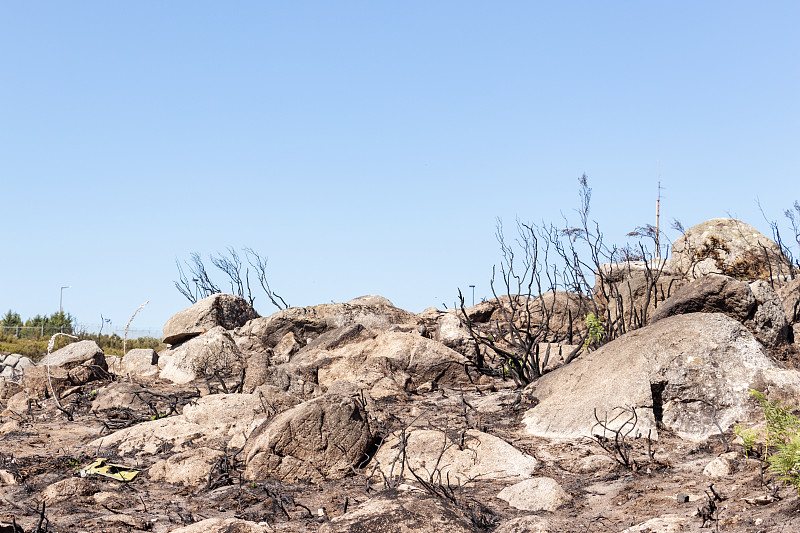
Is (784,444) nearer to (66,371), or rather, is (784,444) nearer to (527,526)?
(527,526)

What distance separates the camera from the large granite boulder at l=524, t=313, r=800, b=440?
7.27 m

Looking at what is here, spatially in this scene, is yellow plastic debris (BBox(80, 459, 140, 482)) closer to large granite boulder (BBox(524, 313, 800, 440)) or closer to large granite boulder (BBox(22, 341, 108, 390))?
large granite boulder (BBox(524, 313, 800, 440))

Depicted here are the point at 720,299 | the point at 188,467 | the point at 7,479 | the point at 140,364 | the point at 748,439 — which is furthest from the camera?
the point at 140,364

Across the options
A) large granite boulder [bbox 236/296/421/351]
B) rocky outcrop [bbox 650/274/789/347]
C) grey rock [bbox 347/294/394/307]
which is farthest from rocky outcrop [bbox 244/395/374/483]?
grey rock [bbox 347/294/394/307]

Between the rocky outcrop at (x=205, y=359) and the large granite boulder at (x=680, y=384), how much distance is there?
7.34m

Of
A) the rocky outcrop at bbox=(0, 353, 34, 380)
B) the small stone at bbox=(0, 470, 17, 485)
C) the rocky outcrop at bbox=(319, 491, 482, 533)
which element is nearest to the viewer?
the rocky outcrop at bbox=(319, 491, 482, 533)

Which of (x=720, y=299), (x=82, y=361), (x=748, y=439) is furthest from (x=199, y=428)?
(x=82, y=361)

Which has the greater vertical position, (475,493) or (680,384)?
(680,384)

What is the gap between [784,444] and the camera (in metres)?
4.86

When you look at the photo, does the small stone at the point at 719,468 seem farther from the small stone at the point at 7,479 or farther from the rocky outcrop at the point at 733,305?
the small stone at the point at 7,479

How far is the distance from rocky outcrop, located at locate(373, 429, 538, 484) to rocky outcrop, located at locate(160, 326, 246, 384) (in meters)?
6.93

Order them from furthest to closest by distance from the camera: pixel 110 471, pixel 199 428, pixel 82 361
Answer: pixel 82 361 → pixel 199 428 → pixel 110 471

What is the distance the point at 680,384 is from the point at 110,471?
240 inches

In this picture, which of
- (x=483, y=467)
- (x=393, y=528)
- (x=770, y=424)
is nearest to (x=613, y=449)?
(x=483, y=467)
